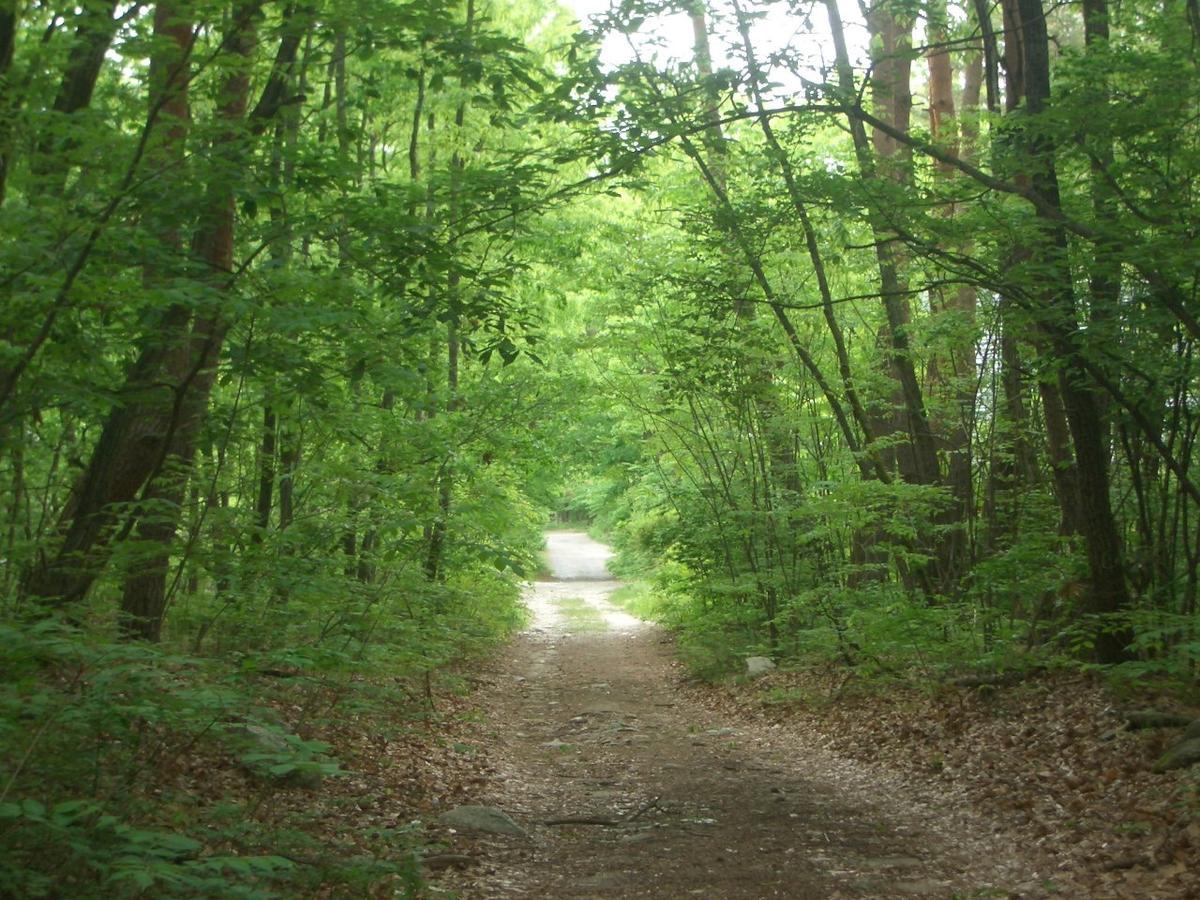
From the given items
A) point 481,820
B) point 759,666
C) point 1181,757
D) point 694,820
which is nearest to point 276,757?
point 481,820

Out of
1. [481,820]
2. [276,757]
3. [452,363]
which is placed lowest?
[481,820]

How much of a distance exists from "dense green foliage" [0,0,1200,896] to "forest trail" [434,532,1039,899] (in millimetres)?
1135

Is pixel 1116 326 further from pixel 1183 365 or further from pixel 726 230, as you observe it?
pixel 726 230

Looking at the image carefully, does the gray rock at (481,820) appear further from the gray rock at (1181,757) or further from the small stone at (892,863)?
the gray rock at (1181,757)

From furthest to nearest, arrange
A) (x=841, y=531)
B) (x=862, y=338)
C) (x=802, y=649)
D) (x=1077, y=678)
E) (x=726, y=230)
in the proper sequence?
(x=862, y=338), (x=802, y=649), (x=841, y=531), (x=726, y=230), (x=1077, y=678)

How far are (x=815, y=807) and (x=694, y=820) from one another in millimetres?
969

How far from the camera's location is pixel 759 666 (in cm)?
1377

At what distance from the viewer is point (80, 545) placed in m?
6.02

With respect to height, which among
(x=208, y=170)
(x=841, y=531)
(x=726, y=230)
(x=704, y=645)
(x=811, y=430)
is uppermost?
(x=726, y=230)

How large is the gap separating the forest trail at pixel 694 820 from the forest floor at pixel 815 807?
0.07ft

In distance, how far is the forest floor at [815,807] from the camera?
18.8ft

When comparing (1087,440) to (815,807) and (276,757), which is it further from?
(276,757)

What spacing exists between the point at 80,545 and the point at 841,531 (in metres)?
8.98

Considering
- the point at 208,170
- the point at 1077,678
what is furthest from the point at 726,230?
the point at 208,170
